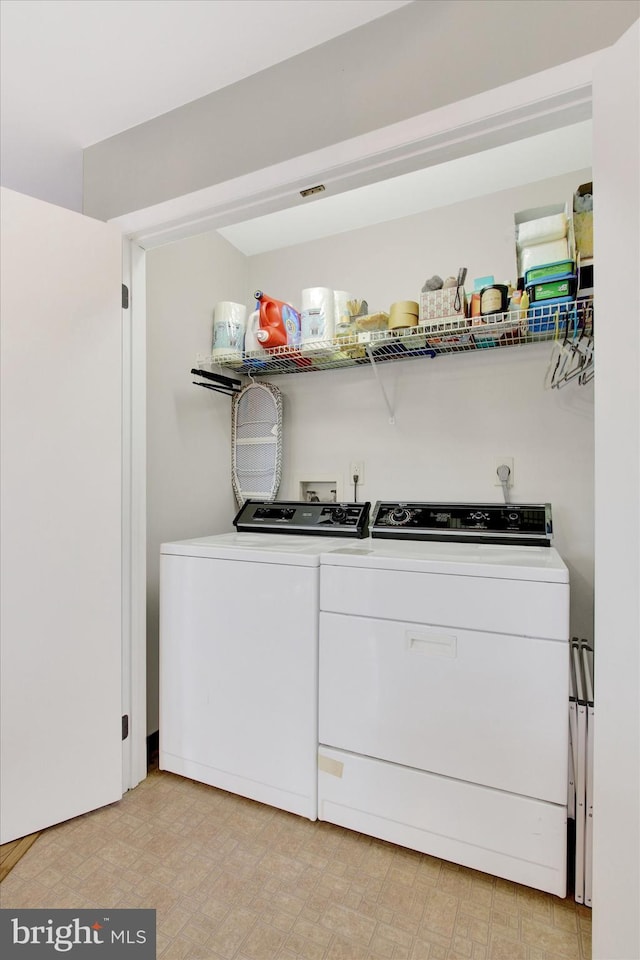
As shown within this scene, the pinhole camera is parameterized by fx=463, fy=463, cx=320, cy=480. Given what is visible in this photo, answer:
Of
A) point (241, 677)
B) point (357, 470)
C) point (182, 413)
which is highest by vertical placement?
point (182, 413)

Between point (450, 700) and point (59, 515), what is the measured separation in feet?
4.25

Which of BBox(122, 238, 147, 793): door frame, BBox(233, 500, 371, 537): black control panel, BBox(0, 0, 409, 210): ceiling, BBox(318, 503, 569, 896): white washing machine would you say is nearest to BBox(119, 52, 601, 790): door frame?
BBox(122, 238, 147, 793): door frame

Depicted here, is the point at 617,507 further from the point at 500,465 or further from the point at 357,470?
the point at 357,470

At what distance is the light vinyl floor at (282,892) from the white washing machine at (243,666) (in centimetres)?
16

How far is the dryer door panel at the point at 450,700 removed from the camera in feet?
3.85

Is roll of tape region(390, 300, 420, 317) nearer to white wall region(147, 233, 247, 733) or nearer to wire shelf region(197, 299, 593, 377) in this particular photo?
wire shelf region(197, 299, 593, 377)

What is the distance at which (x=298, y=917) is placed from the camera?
45.1 inches

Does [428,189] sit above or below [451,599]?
above

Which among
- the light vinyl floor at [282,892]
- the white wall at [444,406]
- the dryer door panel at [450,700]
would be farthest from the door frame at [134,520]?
the white wall at [444,406]

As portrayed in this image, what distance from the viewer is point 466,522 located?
1.86 m

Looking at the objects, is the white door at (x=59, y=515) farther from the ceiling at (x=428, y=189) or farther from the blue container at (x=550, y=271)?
the blue container at (x=550, y=271)

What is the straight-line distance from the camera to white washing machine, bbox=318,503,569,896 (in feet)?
3.85

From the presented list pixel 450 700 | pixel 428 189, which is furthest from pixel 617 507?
pixel 428 189

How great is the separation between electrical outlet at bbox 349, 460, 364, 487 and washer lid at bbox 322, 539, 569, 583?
603mm
